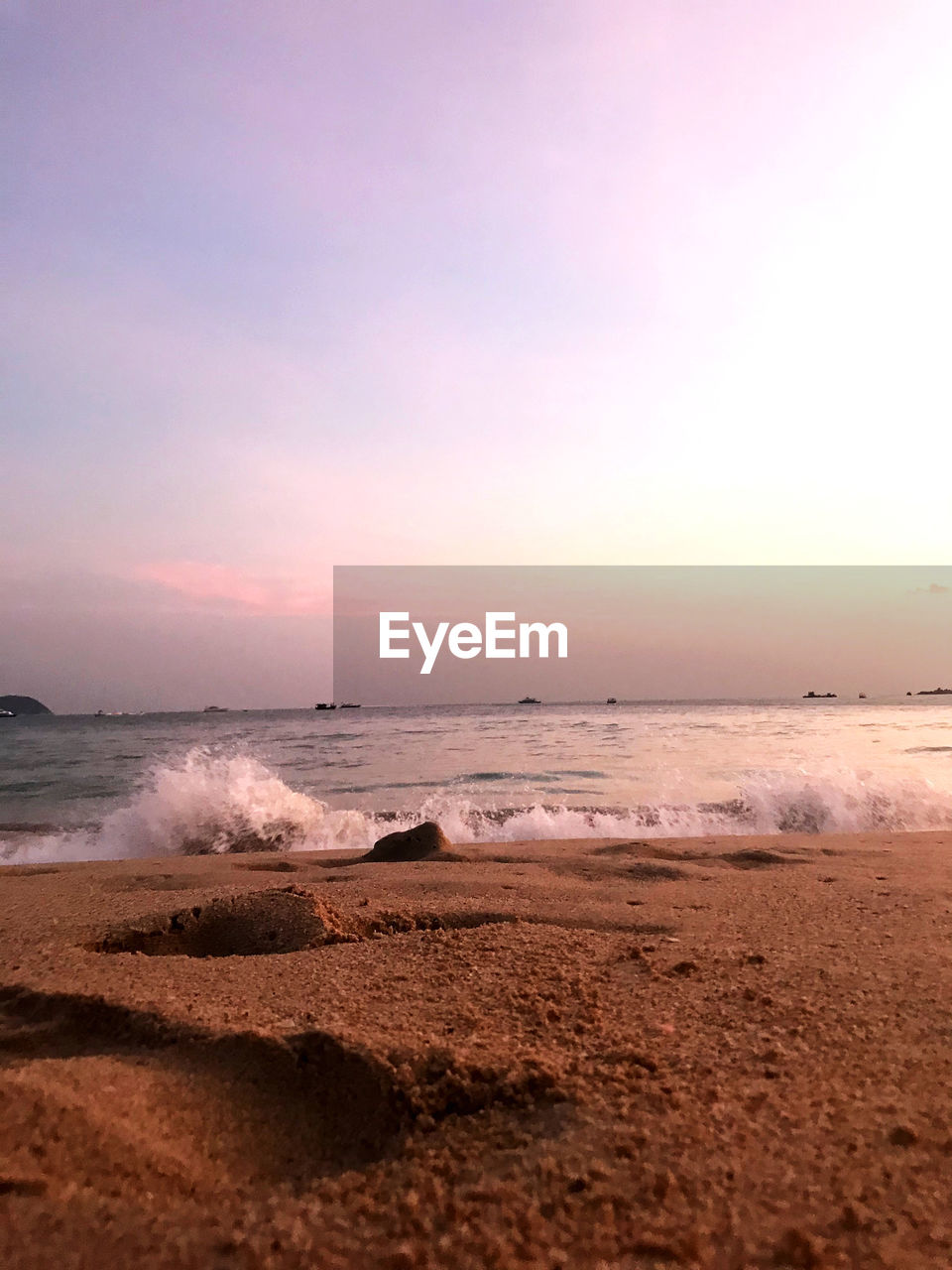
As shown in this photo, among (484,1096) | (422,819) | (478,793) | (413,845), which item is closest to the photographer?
(484,1096)

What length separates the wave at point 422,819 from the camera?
9234 millimetres

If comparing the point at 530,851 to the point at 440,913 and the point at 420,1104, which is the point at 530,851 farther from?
the point at 420,1104

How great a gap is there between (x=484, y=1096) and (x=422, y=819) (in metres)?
8.76

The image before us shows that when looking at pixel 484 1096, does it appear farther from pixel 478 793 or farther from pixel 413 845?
pixel 478 793

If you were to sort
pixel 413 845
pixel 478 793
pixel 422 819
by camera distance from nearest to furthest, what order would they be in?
pixel 413 845 < pixel 422 819 < pixel 478 793

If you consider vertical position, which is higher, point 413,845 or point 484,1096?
point 484,1096

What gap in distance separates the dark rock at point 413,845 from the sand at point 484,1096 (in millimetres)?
3294

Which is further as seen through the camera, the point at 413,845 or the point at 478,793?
the point at 478,793

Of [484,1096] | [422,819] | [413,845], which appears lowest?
[422,819]

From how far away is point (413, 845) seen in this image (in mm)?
6754

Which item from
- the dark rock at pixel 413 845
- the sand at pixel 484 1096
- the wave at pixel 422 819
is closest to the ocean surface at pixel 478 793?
the wave at pixel 422 819

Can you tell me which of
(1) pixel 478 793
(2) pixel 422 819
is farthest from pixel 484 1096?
A: (1) pixel 478 793

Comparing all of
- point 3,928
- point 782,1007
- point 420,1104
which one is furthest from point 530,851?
point 420,1104

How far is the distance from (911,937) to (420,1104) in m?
2.13
